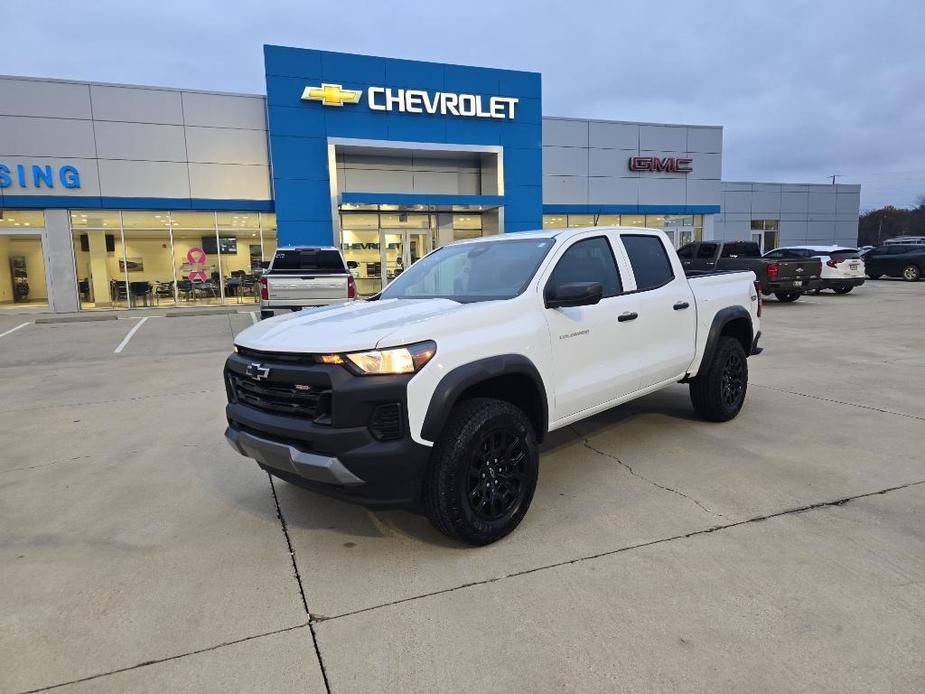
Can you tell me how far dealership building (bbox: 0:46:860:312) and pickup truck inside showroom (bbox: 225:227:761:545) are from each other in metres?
14.5

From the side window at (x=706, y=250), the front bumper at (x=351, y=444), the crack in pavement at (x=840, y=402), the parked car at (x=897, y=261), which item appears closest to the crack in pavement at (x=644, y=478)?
the front bumper at (x=351, y=444)

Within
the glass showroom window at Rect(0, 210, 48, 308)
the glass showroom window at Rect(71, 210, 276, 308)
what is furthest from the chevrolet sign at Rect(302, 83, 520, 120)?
the glass showroom window at Rect(0, 210, 48, 308)

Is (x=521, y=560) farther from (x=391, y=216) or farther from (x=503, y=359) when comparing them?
(x=391, y=216)

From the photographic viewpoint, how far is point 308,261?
12.2 meters

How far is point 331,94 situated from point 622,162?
12.9 metres

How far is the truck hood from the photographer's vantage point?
316 centimetres

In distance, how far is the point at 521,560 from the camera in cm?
332

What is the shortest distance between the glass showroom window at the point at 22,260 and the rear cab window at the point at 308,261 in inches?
483

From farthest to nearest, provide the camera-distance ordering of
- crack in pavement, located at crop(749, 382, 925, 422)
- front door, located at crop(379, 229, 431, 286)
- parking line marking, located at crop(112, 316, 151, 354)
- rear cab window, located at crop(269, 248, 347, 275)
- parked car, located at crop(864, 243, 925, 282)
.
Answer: parked car, located at crop(864, 243, 925, 282)
front door, located at crop(379, 229, 431, 286)
rear cab window, located at crop(269, 248, 347, 275)
parking line marking, located at crop(112, 316, 151, 354)
crack in pavement, located at crop(749, 382, 925, 422)

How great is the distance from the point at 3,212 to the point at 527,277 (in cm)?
2125

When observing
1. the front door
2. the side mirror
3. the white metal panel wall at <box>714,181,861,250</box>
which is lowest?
the side mirror

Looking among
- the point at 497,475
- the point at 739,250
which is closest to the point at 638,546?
the point at 497,475

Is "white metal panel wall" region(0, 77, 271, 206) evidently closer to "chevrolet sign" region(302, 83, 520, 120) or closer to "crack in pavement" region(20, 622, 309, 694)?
"chevrolet sign" region(302, 83, 520, 120)

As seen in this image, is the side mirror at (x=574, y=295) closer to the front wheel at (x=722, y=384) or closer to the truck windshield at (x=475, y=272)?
the truck windshield at (x=475, y=272)
